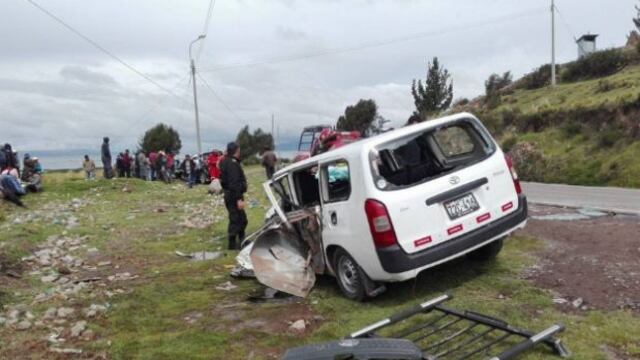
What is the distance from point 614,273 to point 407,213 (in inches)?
99.7

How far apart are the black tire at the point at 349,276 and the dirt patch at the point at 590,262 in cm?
190

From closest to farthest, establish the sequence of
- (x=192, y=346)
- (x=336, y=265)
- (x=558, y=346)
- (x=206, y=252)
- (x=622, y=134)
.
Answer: (x=558, y=346) → (x=192, y=346) → (x=336, y=265) → (x=206, y=252) → (x=622, y=134)

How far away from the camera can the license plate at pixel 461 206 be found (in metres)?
5.96

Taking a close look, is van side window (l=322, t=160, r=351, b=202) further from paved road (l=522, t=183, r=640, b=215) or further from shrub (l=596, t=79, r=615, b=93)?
shrub (l=596, t=79, r=615, b=93)

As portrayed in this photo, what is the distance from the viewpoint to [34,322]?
Result: 21.3 ft

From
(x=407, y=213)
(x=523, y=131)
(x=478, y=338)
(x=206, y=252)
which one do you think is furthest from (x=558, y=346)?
(x=523, y=131)

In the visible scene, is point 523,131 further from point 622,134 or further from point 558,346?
point 558,346

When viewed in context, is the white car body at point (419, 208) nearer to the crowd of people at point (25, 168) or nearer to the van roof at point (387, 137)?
the van roof at point (387, 137)

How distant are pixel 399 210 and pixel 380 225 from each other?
0.76 feet

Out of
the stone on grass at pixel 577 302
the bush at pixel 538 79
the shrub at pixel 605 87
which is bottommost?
the stone on grass at pixel 577 302

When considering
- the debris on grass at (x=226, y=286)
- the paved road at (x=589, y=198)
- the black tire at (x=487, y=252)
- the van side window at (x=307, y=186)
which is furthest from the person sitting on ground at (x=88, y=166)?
the black tire at (x=487, y=252)

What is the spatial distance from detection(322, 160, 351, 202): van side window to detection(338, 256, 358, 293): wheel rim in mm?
687

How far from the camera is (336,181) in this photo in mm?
7035

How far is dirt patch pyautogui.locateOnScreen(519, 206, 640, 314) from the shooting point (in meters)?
5.74
